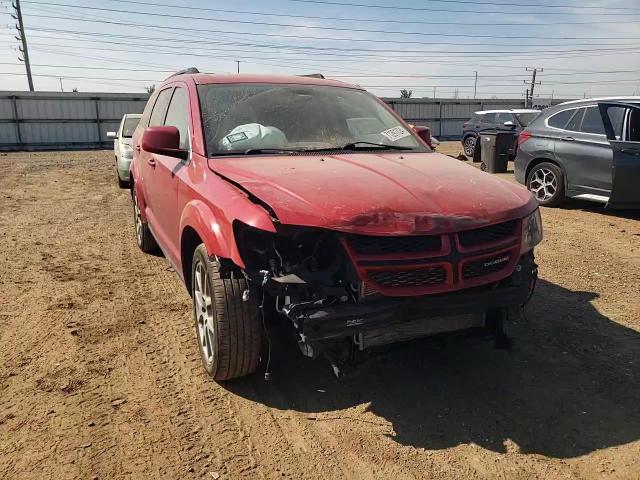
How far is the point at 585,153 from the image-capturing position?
7.75m

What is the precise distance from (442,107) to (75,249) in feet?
83.9

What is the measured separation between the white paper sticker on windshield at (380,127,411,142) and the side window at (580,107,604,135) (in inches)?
187

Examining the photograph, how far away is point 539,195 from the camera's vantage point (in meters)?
8.77

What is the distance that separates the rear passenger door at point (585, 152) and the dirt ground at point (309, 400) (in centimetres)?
298

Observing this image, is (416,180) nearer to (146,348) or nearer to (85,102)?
(146,348)

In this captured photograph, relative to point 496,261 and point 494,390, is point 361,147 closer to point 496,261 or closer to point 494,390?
point 496,261

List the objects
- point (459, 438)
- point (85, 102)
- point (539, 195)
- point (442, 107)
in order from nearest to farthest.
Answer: point (459, 438) → point (539, 195) → point (85, 102) → point (442, 107)

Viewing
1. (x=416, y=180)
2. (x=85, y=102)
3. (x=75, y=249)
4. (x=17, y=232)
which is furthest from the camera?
(x=85, y=102)

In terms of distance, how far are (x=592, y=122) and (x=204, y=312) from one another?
6876mm

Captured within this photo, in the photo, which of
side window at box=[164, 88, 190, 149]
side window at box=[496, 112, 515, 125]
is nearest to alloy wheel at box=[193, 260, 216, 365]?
side window at box=[164, 88, 190, 149]

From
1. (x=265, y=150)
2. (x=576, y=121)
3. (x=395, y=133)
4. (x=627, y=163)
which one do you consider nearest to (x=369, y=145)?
(x=395, y=133)

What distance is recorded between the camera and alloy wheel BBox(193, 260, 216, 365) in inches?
125

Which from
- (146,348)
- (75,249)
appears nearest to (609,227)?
(146,348)

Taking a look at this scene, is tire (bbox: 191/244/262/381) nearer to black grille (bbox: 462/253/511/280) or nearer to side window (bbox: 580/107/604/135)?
black grille (bbox: 462/253/511/280)
